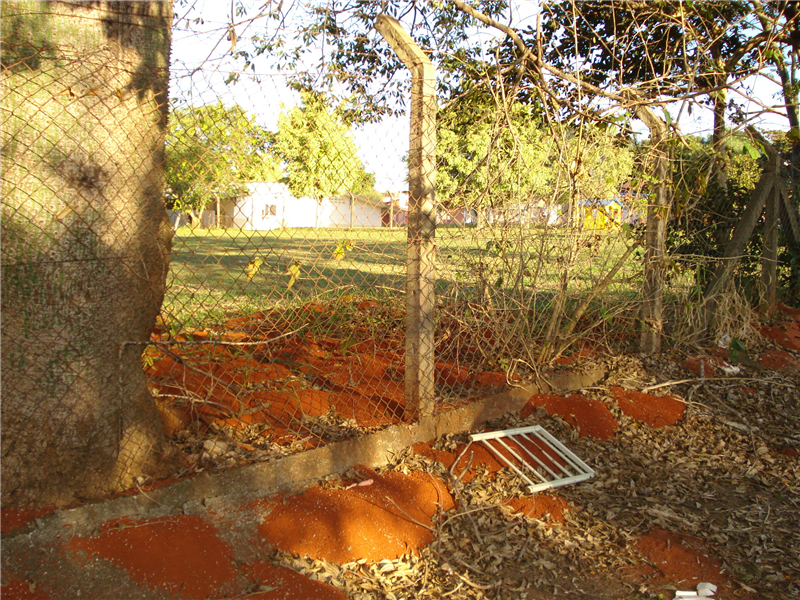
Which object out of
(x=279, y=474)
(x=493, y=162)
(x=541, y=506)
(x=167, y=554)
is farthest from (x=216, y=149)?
(x=541, y=506)

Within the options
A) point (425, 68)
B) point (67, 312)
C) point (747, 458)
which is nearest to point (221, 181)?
point (67, 312)

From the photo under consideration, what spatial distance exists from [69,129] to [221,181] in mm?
597

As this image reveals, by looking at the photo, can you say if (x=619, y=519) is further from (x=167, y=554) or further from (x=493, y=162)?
(x=493, y=162)

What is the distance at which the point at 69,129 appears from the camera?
2359 millimetres

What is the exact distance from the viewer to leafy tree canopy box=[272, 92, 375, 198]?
2773 millimetres

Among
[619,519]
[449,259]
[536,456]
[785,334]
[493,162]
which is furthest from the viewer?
[785,334]

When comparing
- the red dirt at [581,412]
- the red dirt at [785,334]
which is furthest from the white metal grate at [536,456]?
the red dirt at [785,334]

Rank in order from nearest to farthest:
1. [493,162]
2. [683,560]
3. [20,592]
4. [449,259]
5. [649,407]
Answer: [20,592], [683,560], [449,259], [493,162], [649,407]

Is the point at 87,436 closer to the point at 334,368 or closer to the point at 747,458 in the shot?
the point at 334,368

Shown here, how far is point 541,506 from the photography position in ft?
10.4

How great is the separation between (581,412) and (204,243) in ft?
8.80

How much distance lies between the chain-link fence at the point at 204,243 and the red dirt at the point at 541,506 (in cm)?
73

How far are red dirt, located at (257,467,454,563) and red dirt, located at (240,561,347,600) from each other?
0.58ft

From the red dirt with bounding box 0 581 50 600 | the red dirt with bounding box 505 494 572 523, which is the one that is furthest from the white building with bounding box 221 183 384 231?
the red dirt with bounding box 505 494 572 523
